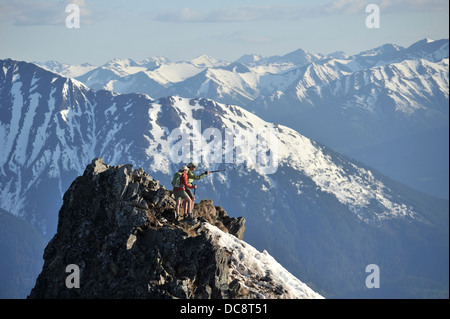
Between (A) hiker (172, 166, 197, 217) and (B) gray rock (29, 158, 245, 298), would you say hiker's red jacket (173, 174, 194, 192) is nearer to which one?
(A) hiker (172, 166, 197, 217)

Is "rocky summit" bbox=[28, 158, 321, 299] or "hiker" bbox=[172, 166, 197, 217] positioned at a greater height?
"hiker" bbox=[172, 166, 197, 217]

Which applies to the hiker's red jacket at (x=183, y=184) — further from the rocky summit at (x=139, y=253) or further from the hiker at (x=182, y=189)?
the rocky summit at (x=139, y=253)

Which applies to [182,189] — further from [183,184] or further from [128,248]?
[128,248]

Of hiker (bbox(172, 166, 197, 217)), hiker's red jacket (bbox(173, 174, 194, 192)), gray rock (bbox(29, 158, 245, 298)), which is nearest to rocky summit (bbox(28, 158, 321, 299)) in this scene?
gray rock (bbox(29, 158, 245, 298))

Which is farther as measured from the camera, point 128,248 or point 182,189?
point 182,189

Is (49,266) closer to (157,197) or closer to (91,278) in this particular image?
(91,278)

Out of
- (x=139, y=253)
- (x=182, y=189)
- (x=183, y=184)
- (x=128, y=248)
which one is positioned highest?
(x=183, y=184)

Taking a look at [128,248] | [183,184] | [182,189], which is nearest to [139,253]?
[128,248]

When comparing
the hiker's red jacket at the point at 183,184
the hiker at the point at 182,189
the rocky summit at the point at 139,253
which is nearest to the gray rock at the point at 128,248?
the rocky summit at the point at 139,253
